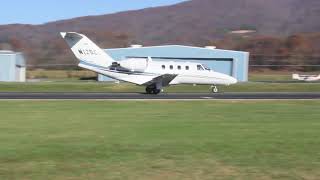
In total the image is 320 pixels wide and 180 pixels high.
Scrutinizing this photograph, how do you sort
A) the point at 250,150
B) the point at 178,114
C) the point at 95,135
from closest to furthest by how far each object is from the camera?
the point at 250,150 < the point at 95,135 < the point at 178,114

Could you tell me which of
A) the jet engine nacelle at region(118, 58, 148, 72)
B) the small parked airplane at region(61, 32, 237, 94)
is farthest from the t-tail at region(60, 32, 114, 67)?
the jet engine nacelle at region(118, 58, 148, 72)

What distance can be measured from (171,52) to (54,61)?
6666 centimetres

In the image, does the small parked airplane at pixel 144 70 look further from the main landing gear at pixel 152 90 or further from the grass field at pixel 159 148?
the grass field at pixel 159 148

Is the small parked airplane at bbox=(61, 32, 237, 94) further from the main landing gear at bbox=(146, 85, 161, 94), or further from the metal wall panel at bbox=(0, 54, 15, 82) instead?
the metal wall panel at bbox=(0, 54, 15, 82)

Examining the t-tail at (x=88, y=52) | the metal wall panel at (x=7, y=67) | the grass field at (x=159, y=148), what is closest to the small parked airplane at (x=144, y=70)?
the t-tail at (x=88, y=52)

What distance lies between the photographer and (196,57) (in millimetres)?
76562

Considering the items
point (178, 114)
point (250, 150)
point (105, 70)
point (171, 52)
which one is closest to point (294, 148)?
point (250, 150)

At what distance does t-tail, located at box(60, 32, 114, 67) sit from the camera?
43.3m

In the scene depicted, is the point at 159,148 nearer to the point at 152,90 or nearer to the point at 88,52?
the point at 152,90

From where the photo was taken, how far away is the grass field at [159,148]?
33.4ft

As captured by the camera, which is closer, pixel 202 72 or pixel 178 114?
pixel 178 114

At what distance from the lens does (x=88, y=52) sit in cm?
4366

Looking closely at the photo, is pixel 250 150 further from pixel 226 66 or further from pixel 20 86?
pixel 226 66

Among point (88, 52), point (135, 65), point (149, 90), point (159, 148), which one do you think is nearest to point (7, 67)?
point (88, 52)
